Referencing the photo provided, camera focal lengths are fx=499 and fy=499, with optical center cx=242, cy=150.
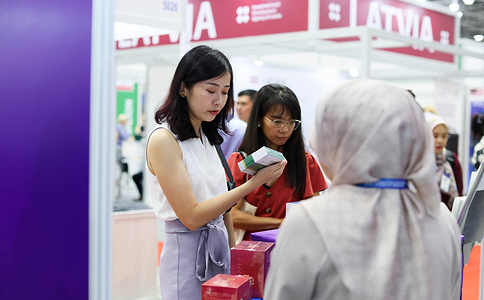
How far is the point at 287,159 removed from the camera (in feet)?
7.70

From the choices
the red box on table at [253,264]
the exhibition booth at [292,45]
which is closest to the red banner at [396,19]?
the exhibition booth at [292,45]

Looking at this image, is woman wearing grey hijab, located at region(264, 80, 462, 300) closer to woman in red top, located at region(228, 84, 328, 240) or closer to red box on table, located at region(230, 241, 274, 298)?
red box on table, located at region(230, 241, 274, 298)

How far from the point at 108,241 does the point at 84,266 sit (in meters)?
0.15

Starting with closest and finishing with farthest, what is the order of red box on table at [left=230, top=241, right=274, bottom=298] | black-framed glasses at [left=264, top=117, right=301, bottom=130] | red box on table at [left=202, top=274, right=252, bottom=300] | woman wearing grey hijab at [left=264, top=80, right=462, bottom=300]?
woman wearing grey hijab at [left=264, top=80, right=462, bottom=300]
red box on table at [left=202, top=274, right=252, bottom=300]
red box on table at [left=230, top=241, right=274, bottom=298]
black-framed glasses at [left=264, top=117, right=301, bottom=130]

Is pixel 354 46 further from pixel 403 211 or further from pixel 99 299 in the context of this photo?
pixel 403 211

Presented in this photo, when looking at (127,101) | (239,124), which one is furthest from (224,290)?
(127,101)

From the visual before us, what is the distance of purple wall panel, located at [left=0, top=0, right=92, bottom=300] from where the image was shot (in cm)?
222

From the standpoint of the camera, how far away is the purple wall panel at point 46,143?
2225 mm

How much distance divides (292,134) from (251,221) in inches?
19.3

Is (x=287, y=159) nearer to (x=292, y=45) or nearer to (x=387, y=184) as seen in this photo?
(x=387, y=184)

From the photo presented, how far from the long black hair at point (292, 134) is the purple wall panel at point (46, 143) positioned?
75 cm

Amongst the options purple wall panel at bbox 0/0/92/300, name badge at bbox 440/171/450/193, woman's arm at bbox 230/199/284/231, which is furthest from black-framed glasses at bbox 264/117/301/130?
name badge at bbox 440/171/450/193

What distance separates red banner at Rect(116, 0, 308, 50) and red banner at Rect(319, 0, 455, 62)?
0.31 meters

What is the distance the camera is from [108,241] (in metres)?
2.25
